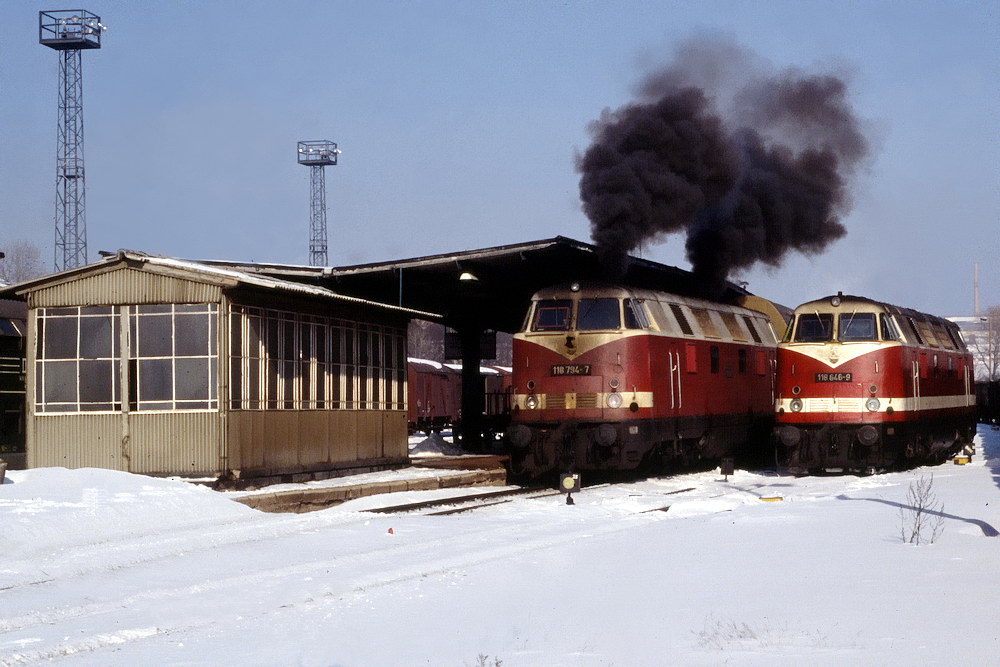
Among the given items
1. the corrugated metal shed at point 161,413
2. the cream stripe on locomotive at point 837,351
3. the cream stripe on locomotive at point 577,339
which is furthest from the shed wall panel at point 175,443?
the cream stripe on locomotive at point 837,351

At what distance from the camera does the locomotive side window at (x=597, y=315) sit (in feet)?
73.0

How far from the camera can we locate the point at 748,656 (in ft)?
27.2

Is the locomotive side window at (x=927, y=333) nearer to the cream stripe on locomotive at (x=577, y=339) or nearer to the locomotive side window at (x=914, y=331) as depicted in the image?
the locomotive side window at (x=914, y=331)

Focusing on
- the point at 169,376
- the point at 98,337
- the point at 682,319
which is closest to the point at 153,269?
the point at 98,337

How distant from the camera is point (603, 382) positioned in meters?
22.1

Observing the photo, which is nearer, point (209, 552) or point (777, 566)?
point (777, 566)

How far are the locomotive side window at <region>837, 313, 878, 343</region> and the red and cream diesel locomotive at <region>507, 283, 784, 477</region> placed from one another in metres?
2.97

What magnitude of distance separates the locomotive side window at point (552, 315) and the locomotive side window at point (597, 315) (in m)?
0.25

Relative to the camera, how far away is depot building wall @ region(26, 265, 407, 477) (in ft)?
72.9

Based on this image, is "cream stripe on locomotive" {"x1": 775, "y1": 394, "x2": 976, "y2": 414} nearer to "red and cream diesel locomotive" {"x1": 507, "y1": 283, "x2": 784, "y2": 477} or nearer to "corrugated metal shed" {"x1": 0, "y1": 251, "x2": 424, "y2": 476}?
"red and cream diesel locomotive" {"x1": 507, "y1": 283, "x2": 784, "y2": 477}

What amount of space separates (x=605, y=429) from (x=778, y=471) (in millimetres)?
7078

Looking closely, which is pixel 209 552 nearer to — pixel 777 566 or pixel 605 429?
pixel 777 566

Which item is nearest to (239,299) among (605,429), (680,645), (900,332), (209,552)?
(605,429)

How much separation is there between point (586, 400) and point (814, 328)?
5.73m
